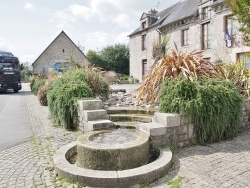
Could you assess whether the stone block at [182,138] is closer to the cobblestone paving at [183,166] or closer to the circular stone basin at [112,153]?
the cobblestone paving at [183,166]

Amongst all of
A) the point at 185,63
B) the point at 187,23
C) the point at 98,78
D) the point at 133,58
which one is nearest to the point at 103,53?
the point at 133,58

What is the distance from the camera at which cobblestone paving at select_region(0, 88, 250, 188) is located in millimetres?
2803

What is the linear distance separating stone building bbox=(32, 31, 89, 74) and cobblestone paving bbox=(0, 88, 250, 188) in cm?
2425

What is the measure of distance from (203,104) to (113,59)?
29293 mm

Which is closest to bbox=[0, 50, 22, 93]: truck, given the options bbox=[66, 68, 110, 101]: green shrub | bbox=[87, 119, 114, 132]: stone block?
bbox=[66, 68, 110, 101]: green shrub

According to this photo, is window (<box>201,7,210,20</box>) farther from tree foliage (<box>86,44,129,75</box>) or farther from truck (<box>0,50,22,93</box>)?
tree foliage (<box>86,44,129,75</box>)

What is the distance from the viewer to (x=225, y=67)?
6039 millimetres

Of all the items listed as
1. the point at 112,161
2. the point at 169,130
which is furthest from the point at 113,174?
A: the point at 169,130

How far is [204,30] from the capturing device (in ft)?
50.1

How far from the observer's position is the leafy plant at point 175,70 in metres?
4.88

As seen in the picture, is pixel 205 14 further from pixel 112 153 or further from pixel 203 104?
pixel 112 153

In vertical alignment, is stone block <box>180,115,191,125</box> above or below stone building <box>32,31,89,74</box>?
below

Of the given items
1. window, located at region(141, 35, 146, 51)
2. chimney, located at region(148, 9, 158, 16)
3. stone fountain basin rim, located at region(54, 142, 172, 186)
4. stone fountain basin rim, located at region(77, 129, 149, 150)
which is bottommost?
stone fountain basin rim, located at region(54, 142, 172, 186)

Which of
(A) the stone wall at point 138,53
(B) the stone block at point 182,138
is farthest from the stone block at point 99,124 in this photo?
(A) the stone wall at point 138,53
